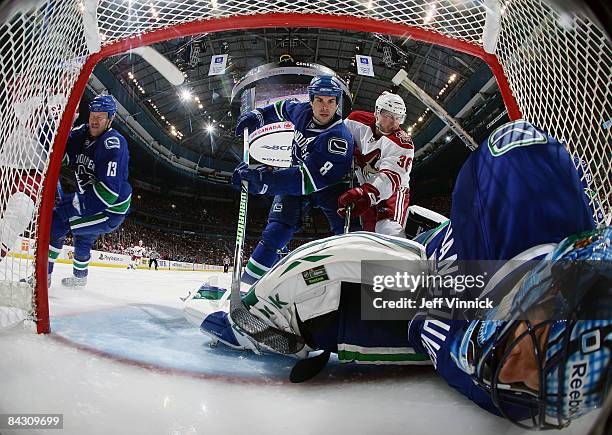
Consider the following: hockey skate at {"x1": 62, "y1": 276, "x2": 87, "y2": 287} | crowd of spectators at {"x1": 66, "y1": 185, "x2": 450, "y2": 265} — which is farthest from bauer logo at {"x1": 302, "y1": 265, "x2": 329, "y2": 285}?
crowd of spectators at {"x1": 66, "y1": 185, "x2": 450, "y2": 265}

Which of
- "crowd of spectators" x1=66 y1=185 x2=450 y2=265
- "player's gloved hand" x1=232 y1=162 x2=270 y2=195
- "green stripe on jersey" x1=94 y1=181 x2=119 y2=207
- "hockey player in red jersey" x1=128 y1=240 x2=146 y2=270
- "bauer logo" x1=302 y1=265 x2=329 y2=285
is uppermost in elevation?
"player's gloved hand" x1=232 y1=162 x2=270 y2=195

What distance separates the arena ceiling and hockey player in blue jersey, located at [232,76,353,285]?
2.90 feet

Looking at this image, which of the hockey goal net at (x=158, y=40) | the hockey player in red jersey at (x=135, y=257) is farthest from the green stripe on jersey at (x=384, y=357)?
the hockey player in red jersey at (x=135, y=257)

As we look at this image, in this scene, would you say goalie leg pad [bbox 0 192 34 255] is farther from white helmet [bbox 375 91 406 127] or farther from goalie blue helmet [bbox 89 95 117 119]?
white helmet [bbox 375 91 406 127]

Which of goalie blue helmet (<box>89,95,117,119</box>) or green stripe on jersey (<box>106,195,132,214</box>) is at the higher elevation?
goalie blue helmet (<box>89,95,117,119</box>)

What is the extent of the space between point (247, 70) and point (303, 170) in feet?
12.0

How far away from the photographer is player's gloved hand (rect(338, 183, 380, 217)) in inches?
52.9

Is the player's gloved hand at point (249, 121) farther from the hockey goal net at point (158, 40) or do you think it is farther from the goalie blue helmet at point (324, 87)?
the hockey goal net at point (158, 40)

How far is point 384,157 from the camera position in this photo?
1627 mm

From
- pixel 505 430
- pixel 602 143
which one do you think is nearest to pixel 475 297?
pixel 505 430

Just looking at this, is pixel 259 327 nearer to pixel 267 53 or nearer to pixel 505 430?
pixel 505 430

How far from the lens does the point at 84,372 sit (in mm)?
556

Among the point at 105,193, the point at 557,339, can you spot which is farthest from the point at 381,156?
the point at 557,339

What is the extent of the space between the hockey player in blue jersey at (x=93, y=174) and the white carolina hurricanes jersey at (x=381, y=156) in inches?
42.2
